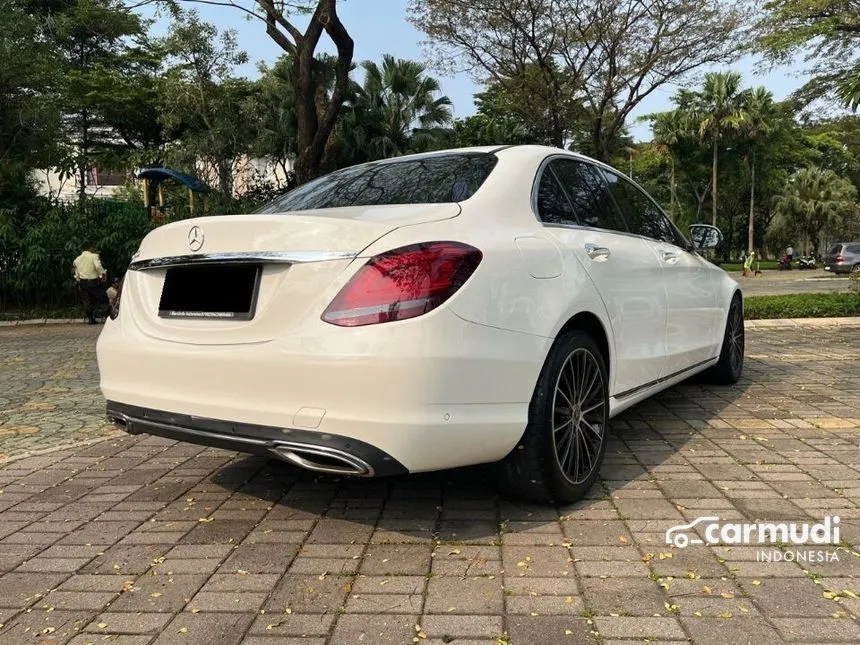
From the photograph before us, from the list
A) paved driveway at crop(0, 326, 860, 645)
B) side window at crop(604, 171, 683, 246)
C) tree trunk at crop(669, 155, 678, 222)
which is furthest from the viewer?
tree trunk at crop(669, 155, 678, 222)

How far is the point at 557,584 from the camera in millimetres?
2387

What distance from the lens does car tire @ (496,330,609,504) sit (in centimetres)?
282

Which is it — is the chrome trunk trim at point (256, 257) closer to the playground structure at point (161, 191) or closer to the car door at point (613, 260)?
the car door at point (613, 260)

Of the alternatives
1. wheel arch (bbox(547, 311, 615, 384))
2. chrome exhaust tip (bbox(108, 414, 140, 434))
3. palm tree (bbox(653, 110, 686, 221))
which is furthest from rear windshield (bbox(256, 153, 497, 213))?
palm tree (bbox(653, 110, 686, 221))

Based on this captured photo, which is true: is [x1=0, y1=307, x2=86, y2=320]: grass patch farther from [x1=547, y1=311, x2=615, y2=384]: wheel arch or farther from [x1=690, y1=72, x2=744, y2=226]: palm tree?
[x1=690, y1=72, x2=744, y2=226]: palm tree

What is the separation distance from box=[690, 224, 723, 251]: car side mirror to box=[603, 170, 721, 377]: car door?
0.28 meters

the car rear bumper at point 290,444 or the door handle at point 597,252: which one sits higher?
the door handle at point 597,252

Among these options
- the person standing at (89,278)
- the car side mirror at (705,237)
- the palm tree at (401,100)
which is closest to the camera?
the car side mirror at (705,237)

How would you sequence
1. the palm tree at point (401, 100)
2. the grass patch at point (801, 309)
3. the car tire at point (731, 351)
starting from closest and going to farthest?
the car tire at point (731, 351) → the grass patch at point (801, 309) → the palm tree at point (401, 100)

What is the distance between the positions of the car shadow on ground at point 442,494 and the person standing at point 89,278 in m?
11.3

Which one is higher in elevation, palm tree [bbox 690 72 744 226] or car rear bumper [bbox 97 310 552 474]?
palm tree [bbox 690 72 744 226]

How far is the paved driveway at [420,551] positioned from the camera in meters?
2.15

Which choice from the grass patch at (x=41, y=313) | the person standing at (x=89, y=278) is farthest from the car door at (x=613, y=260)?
the grass patch at (x=41, y=313)

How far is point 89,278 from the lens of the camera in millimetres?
13742
